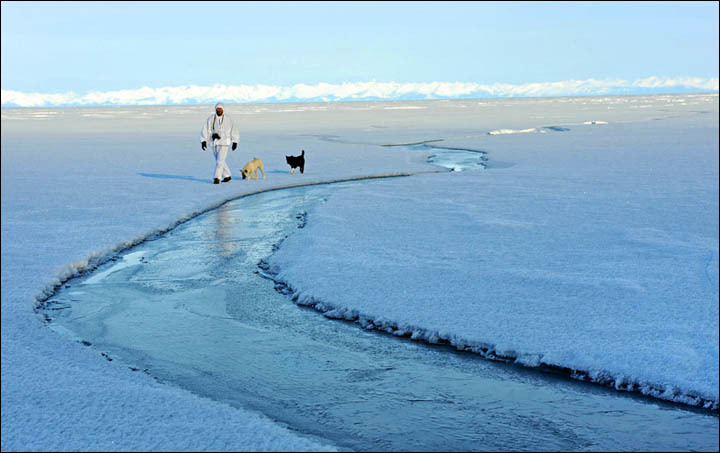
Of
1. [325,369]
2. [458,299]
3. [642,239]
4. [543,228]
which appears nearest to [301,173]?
[543,228]

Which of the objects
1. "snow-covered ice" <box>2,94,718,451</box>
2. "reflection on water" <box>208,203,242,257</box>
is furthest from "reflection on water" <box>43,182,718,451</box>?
"reflection on water" <box>208,203,242,257</box>

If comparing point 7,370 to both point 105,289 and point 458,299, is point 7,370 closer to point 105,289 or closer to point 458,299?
point 105,289

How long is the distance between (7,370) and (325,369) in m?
2.26

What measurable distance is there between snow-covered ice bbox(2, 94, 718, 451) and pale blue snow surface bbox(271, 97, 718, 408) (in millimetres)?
23

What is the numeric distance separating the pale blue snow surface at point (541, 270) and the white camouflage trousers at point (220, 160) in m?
3.30

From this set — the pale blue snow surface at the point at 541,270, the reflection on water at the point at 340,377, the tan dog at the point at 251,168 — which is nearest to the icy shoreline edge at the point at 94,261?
the reflection on water at the point at 340,377

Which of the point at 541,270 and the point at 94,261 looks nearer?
the point at 541,270

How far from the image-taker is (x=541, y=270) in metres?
7.57

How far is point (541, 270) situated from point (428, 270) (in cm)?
124

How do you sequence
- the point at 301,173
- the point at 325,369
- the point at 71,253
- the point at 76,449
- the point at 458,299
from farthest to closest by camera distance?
1. the point at 301,173
2. the point at 71,253
3. the point at 458,299
4. the point at 325,369
5. the point at 76,449

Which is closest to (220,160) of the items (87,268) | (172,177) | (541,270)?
(172,177)

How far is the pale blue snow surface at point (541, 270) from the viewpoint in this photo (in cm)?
545

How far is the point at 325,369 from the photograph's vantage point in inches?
209

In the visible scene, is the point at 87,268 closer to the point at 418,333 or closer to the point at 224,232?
the point at 224,232
